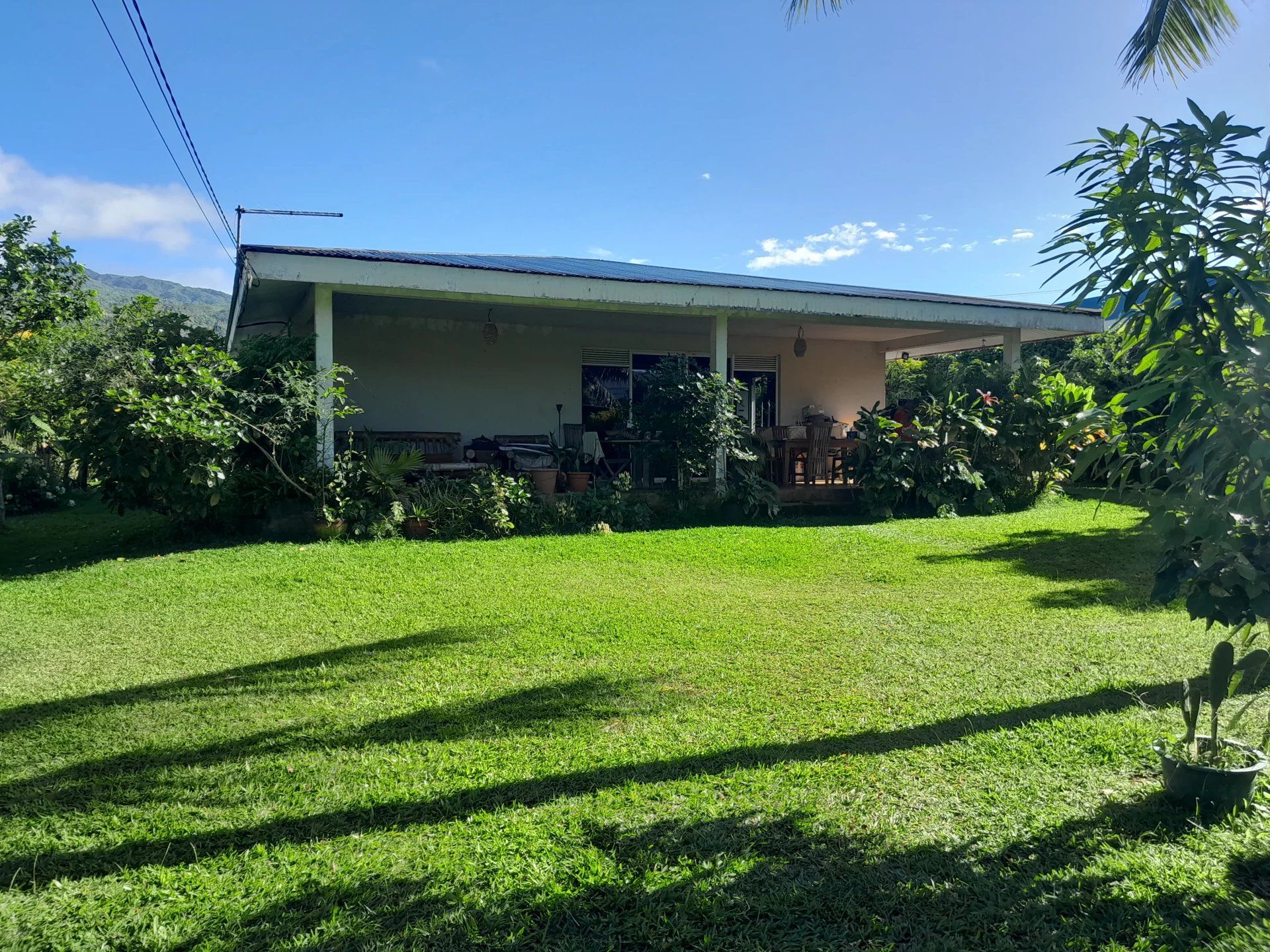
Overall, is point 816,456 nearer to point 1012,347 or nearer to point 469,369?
point 1012,347

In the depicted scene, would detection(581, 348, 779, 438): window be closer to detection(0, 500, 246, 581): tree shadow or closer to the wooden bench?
the wooden bench

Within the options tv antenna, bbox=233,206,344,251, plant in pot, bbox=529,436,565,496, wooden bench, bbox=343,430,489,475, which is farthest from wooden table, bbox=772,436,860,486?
tv antenna, bbox=233,206,344,251

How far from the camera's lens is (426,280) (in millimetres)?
8406

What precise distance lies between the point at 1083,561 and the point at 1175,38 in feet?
16.3

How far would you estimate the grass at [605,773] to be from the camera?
2219mm

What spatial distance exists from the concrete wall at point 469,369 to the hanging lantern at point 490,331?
420 millimetres

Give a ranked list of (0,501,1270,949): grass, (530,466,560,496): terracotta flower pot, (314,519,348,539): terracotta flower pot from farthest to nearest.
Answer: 1. (530,466,560,496): terracotta flower pot
2. (314,519,348,539): terracotta flower pot
3. (0,501,1270,949): grass

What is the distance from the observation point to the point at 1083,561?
7379 millimetres

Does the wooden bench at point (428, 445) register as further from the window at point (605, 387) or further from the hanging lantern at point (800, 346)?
the hanging lantern at point (800, 346)

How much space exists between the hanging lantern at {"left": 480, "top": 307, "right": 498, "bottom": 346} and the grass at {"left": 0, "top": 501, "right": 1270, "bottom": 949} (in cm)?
607

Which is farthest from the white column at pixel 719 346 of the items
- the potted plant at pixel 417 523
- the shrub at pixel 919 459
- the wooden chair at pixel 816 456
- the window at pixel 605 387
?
the potted plant at pixel 417 523

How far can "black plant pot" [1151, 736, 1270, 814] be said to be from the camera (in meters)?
2.71

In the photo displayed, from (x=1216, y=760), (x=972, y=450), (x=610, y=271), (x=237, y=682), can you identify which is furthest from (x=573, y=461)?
(x=1216, y=760)

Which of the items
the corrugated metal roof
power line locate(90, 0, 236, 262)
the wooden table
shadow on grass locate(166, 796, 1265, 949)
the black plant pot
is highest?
power line locate(90, 0, 236, 262)
